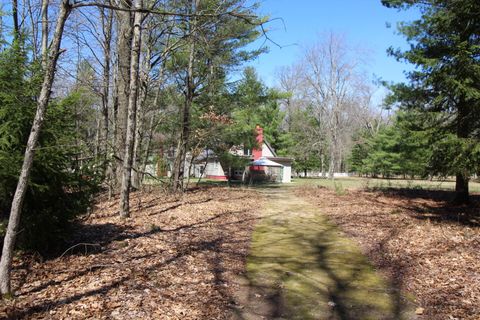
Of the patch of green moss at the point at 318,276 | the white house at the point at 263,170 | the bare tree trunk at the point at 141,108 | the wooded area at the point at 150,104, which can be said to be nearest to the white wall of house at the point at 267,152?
the white house at the point at 263,170

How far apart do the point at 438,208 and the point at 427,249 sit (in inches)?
311

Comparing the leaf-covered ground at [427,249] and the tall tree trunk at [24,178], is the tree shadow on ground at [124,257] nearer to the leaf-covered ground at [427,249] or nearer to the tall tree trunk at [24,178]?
the tall tree trunk at [24,178]

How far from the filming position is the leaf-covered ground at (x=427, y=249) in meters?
4.68

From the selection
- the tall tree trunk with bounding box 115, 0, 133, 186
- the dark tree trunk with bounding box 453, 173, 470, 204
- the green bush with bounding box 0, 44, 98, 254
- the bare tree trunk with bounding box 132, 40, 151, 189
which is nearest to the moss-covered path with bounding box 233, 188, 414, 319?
the green bush with bounding box 0, 44, 98, 254

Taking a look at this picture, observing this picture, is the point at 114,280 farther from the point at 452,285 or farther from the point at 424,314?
the point at 452,285

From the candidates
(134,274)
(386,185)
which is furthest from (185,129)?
(386,185)

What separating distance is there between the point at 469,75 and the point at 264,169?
28364mm

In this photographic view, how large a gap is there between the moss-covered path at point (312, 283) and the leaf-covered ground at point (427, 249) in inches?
14.1

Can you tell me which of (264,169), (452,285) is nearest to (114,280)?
(452,285)

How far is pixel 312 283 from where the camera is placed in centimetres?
530

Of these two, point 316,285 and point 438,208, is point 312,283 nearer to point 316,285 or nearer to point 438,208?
point 316,285

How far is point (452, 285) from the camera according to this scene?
514 cm

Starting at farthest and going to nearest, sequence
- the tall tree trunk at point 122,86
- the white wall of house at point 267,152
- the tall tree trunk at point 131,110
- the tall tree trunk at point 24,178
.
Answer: the white wall of house at point 267,152 < the tall tree trunk at point 122,86 < the tall tree trunk at point 131,110 < the tall tree trunk at point 24,178

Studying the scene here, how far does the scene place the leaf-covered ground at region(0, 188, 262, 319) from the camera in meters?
3.81
